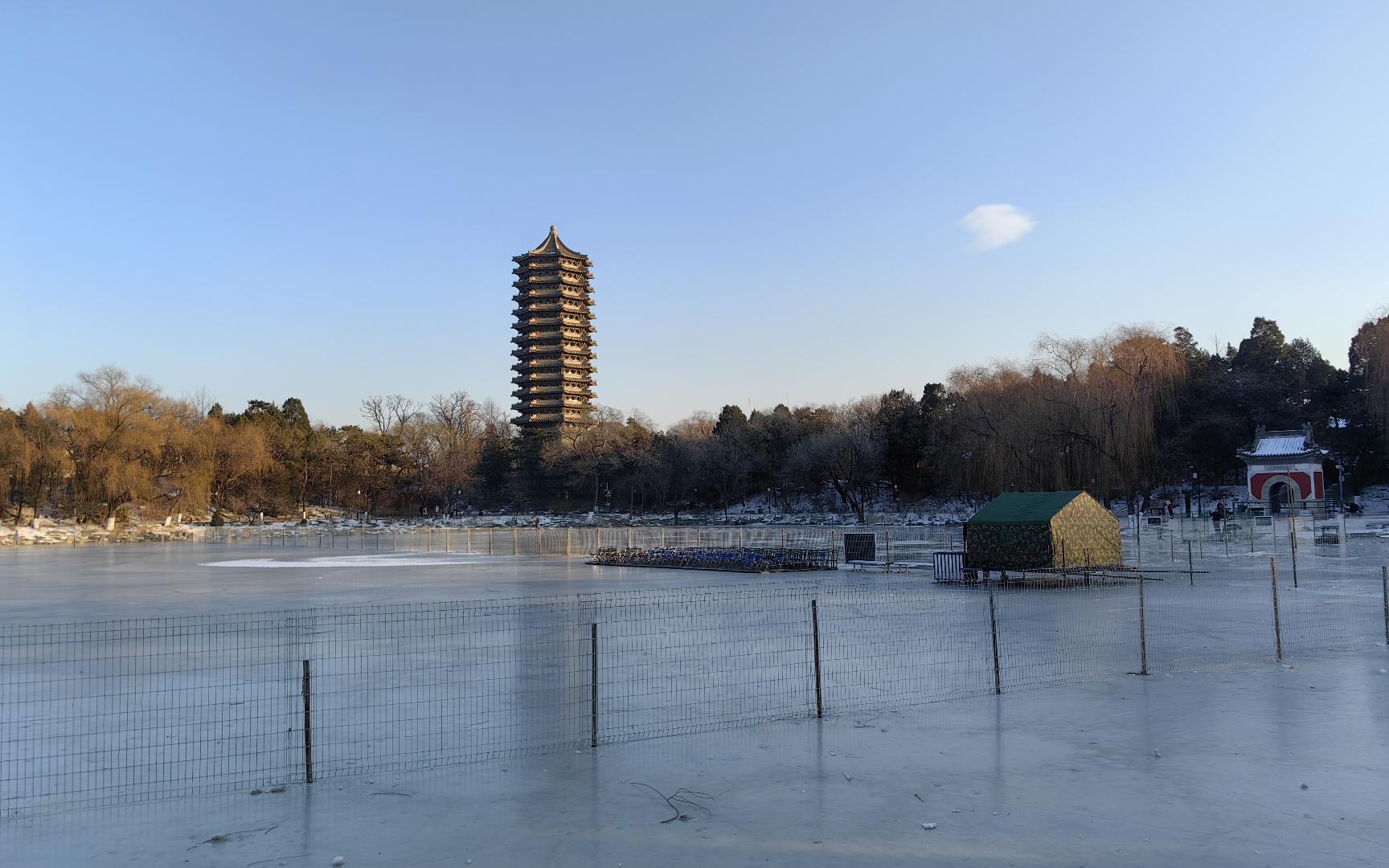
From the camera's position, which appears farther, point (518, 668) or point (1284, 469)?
point (1284, 469)

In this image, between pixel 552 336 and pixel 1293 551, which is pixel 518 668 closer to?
pixel 1293 551

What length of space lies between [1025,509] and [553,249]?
324ft

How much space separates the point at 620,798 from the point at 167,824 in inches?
100

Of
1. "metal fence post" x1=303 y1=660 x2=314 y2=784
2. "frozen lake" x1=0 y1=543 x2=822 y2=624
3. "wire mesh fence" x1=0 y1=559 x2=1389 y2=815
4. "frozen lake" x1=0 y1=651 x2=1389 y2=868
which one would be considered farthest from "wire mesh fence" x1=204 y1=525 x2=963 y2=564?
"metal fence post" x1=303 y1=660 x2=314 y2=784

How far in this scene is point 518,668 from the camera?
10.2 m

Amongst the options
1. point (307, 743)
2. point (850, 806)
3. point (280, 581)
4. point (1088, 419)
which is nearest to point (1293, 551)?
point (850, 806)

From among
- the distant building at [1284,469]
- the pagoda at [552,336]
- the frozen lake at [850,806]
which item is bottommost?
the frozen lake at [850,806]

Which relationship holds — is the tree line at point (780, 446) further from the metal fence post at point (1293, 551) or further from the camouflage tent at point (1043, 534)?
the camouflage tent at point (1043, 534)

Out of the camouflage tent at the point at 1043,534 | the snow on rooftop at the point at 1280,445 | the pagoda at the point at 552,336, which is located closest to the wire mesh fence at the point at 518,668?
the camouflage tent at the point at 1043,534

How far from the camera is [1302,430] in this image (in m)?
54.5

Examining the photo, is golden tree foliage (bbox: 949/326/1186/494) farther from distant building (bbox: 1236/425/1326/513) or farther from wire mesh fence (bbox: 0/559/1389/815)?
wire mesh fence (bbox: 0/559/1389/815)

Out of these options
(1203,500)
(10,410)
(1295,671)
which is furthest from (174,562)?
(1203,500)

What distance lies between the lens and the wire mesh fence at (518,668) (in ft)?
23.0

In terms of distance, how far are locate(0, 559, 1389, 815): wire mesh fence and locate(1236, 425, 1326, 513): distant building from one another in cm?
3878
